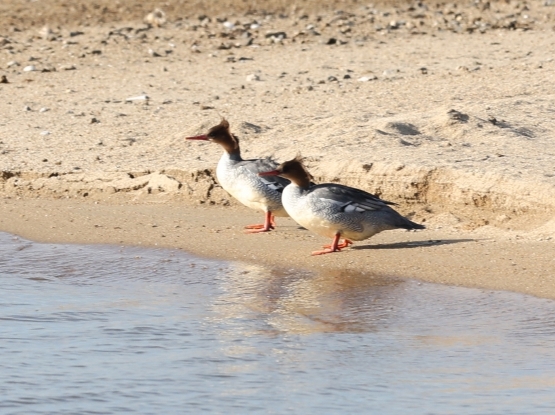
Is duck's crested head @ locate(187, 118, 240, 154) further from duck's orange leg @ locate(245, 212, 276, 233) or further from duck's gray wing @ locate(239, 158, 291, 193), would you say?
duck's orange leg @ locate(245, 212, 276, 233)

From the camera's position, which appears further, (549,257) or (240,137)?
(240,137)

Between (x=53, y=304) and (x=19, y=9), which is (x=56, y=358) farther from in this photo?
(x=19, y=9)

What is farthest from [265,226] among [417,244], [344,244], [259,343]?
[259,343]

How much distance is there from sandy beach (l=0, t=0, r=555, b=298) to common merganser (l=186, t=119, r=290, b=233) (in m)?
0.20

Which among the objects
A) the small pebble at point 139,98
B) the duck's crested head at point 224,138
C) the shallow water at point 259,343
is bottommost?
the shallow water at point 259,343

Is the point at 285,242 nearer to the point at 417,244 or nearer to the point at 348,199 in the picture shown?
the point at 348,199

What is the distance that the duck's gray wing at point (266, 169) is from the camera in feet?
31.2

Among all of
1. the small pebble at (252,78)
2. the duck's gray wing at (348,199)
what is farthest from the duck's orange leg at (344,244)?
the small pebble at (252,78)

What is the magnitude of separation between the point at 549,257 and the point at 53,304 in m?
3.34

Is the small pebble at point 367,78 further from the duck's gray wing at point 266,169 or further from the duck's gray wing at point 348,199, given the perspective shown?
the duck's gray wing at point 348,199

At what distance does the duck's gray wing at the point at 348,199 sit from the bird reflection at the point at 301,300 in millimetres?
530

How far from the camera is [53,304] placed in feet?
25.1

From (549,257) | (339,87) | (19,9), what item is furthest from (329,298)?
(19,9)

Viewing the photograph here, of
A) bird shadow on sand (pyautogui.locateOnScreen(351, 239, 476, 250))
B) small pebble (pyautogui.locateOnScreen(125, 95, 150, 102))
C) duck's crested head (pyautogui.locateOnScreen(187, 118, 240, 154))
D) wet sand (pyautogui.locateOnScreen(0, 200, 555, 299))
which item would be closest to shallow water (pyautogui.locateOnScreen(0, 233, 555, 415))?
wet sand (pyautogui.locateOnScreen(0, 200, 555, 299))
